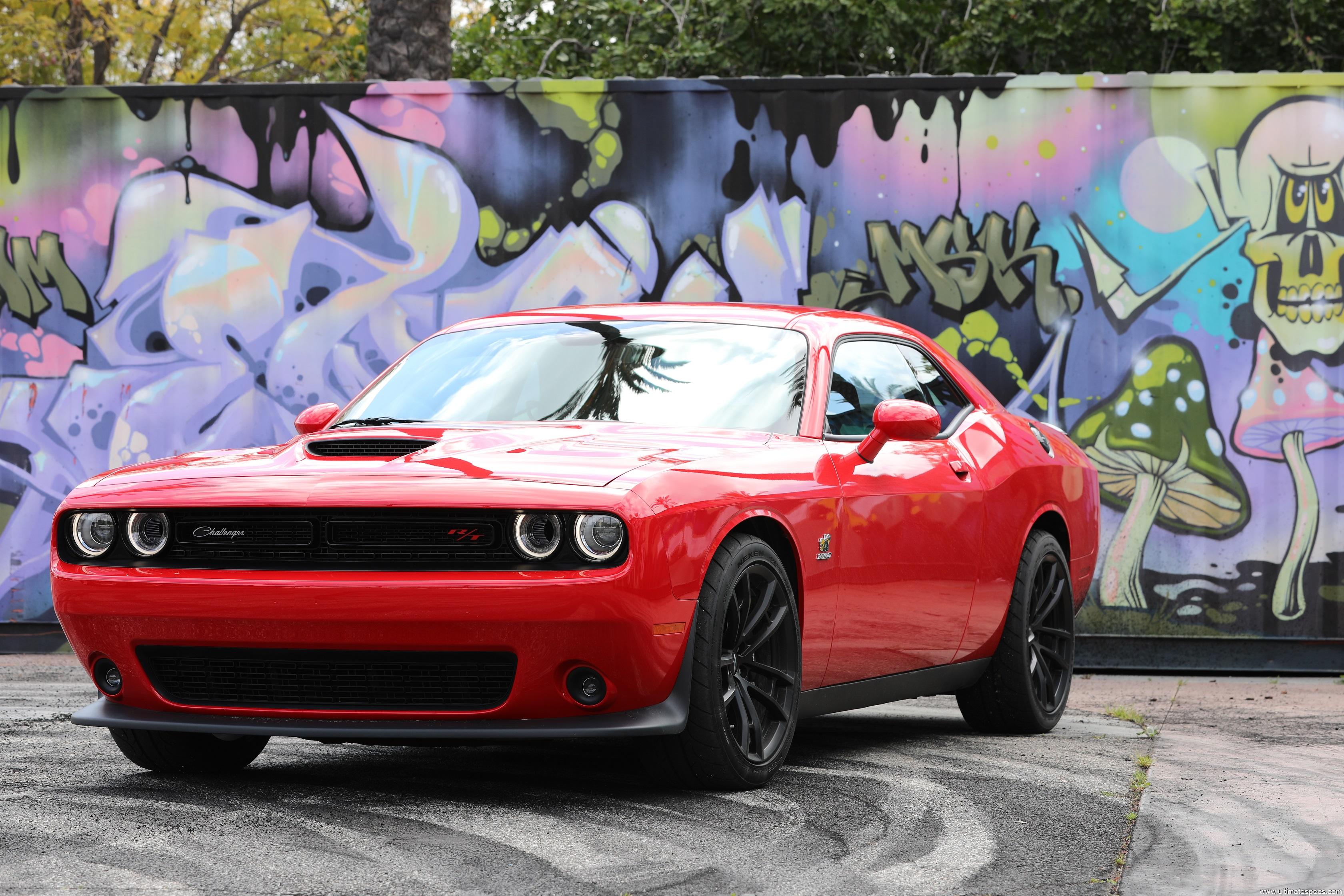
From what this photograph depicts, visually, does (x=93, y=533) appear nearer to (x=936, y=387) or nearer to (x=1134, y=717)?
(x=936, y=387)

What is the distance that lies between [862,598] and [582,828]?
145 cm

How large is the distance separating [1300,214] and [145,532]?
6871 millimetres

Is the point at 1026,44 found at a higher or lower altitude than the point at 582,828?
higher

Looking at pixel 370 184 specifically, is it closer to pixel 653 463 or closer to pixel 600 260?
pixel 600 260

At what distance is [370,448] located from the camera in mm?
4820

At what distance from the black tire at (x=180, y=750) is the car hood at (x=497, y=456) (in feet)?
2.57

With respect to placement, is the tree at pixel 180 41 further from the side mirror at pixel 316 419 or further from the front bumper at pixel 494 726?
the front bumper at pixel 494 726

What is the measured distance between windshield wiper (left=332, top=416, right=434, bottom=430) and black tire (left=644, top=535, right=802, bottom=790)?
4.23 ft

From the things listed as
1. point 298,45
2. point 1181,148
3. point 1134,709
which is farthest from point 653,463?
point 298,45

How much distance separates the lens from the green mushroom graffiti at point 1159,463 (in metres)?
9.19

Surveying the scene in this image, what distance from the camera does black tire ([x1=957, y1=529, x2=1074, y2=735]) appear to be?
253 inches

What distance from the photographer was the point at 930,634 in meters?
5.80

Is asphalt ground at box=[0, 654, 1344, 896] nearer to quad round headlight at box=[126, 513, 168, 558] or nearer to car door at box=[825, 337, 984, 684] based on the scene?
car door at box=[825, 337, 984, 684]

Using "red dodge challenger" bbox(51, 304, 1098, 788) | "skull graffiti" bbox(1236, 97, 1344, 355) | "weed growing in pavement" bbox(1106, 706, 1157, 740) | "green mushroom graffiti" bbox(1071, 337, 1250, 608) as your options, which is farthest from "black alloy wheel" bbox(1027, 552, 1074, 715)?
"skull graffiti" bbox(1236, 97, 1344, 355)
